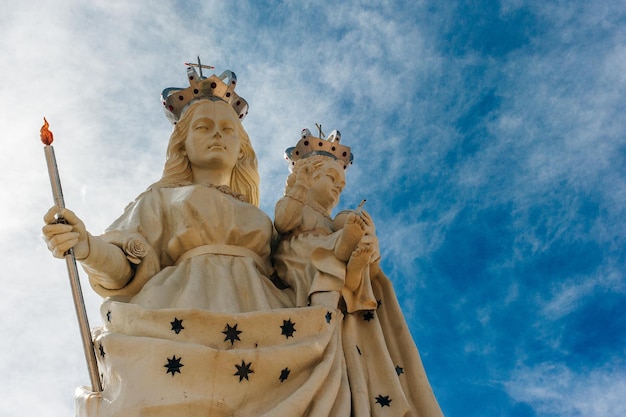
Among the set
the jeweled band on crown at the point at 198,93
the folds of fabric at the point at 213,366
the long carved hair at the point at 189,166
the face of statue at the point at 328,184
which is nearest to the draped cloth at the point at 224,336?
the folds of fabric at the point at 213,366

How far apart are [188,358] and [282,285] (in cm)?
228

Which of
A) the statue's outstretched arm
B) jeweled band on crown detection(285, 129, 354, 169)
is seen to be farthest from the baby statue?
the statue's outstretched arm

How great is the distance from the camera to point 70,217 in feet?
Result: 25.9

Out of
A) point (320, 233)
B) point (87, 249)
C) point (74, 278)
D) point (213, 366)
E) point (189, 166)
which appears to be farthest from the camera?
point (189, 166)

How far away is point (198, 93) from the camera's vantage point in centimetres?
1056

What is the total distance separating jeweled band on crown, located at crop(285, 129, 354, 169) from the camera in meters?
10.7

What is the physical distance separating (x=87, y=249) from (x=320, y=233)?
2520 mm

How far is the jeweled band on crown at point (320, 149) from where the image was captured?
10742 millimetres

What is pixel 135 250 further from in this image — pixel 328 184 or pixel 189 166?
pixel 328 184

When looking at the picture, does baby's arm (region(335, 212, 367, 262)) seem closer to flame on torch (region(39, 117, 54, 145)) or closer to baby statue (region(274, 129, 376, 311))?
baby statue (region(274, 129, 376, 311))

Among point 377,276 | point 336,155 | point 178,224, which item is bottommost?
point 377,276

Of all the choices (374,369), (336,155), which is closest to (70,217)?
(374,369)

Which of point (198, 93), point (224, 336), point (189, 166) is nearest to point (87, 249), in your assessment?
point (224, 336)

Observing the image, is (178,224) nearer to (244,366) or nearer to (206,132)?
(206,132)
